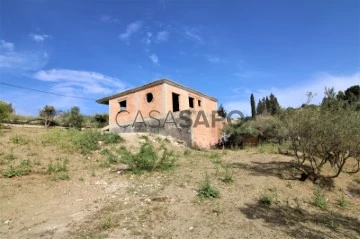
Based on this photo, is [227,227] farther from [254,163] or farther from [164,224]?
[254,163]

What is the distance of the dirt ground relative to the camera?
4770 mm

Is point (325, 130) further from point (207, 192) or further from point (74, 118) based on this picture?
point (74, 118)

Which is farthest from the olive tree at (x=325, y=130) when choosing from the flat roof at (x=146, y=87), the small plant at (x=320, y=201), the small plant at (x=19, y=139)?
the flat roof at (x=146, y=87)

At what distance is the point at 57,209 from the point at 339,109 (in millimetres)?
6565

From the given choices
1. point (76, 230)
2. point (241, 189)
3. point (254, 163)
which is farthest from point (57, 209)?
point (254, 163)

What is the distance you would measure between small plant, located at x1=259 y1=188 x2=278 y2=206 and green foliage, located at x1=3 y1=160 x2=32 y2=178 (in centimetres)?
572

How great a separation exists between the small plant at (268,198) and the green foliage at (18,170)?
18.8ft

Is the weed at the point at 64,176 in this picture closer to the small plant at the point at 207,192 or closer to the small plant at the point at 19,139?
the small plant at the point at 19,139

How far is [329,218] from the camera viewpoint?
5566 millimetres

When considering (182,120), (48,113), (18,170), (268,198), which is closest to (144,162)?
(18,170)

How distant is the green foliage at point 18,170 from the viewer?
7.38m

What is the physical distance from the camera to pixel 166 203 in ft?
19.1

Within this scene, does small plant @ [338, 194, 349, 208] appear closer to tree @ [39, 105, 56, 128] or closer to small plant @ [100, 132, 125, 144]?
small plant @ [100, 132, 125, 144]

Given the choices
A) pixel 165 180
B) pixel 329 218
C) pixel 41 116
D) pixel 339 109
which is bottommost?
pixel 329 218
